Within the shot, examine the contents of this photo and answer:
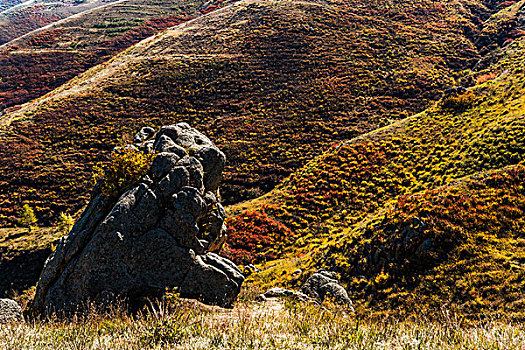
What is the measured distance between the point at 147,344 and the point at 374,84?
54.7 meters

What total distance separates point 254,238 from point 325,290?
11.8 meters

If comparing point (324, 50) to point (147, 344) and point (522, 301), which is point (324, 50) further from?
point (147, 344)

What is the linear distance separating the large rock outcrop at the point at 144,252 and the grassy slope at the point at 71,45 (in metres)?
76.2

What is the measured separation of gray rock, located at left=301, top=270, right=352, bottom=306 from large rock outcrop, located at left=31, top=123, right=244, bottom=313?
4.21 meters

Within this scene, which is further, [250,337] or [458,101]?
[458,101]

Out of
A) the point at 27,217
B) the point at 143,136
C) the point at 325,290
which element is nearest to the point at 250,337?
the point at 325,290

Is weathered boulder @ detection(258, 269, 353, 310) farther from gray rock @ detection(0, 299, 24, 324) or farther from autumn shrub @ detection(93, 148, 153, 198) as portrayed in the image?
gray rock @ detection(0, 299, 24, 324)

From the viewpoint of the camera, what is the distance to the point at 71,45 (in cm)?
8788

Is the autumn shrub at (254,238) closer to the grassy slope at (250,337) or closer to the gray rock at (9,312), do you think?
the gray rock at (9,312)

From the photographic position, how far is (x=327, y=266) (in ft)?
58.2

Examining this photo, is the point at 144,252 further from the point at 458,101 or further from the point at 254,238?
the point at 458,101

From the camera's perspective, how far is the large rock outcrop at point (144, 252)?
1122cm

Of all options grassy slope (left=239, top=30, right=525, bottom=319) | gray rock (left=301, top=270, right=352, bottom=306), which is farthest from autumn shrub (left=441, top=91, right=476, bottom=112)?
gray rock (left=301, top=270, right=352, bottom=306)

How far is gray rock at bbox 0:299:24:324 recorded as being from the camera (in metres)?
12.2
